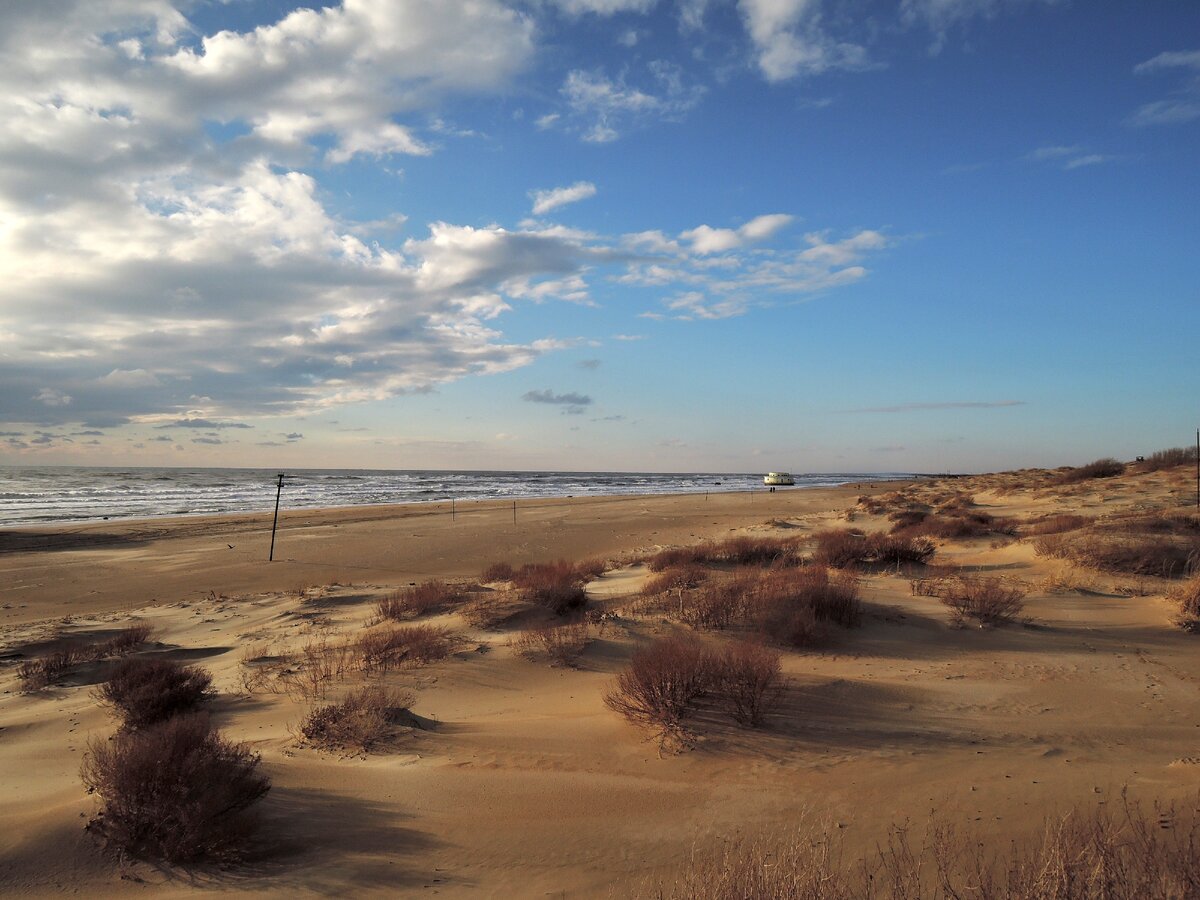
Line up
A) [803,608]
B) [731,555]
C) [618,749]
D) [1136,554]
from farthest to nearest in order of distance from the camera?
1. [731,555]
2. [1136,554]
3. [803,608]
4. [618,749]

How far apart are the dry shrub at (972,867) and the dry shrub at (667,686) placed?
1.97 metres

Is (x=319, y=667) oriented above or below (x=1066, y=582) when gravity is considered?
below

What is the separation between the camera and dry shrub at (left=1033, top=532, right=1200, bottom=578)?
12.9m

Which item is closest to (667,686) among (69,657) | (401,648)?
(401,648)

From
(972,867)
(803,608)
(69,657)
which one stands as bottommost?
(69,657)

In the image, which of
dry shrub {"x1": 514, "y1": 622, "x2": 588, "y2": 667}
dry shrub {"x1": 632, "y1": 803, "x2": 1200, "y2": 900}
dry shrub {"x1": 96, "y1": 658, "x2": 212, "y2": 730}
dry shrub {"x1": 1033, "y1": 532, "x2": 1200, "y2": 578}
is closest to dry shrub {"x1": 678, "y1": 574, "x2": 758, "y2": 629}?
dry shrub {"x1": 514, "y1": 622, "x2": 588, "y2": 667}

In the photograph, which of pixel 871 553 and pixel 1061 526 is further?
pixel 1061 526

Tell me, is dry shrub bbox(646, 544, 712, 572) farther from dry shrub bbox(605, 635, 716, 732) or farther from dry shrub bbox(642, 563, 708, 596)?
dry shrub bbox(605, 635, 716, 732)

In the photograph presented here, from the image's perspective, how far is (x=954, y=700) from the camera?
7156 millimetres

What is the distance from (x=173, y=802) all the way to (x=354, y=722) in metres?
2.28

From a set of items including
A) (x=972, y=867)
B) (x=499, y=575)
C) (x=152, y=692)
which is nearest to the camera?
(x=972, y=867)

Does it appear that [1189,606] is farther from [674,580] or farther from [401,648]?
[401,648]

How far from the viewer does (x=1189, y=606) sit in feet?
32.3

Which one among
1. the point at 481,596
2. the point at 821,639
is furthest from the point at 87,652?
the point at 821,639
